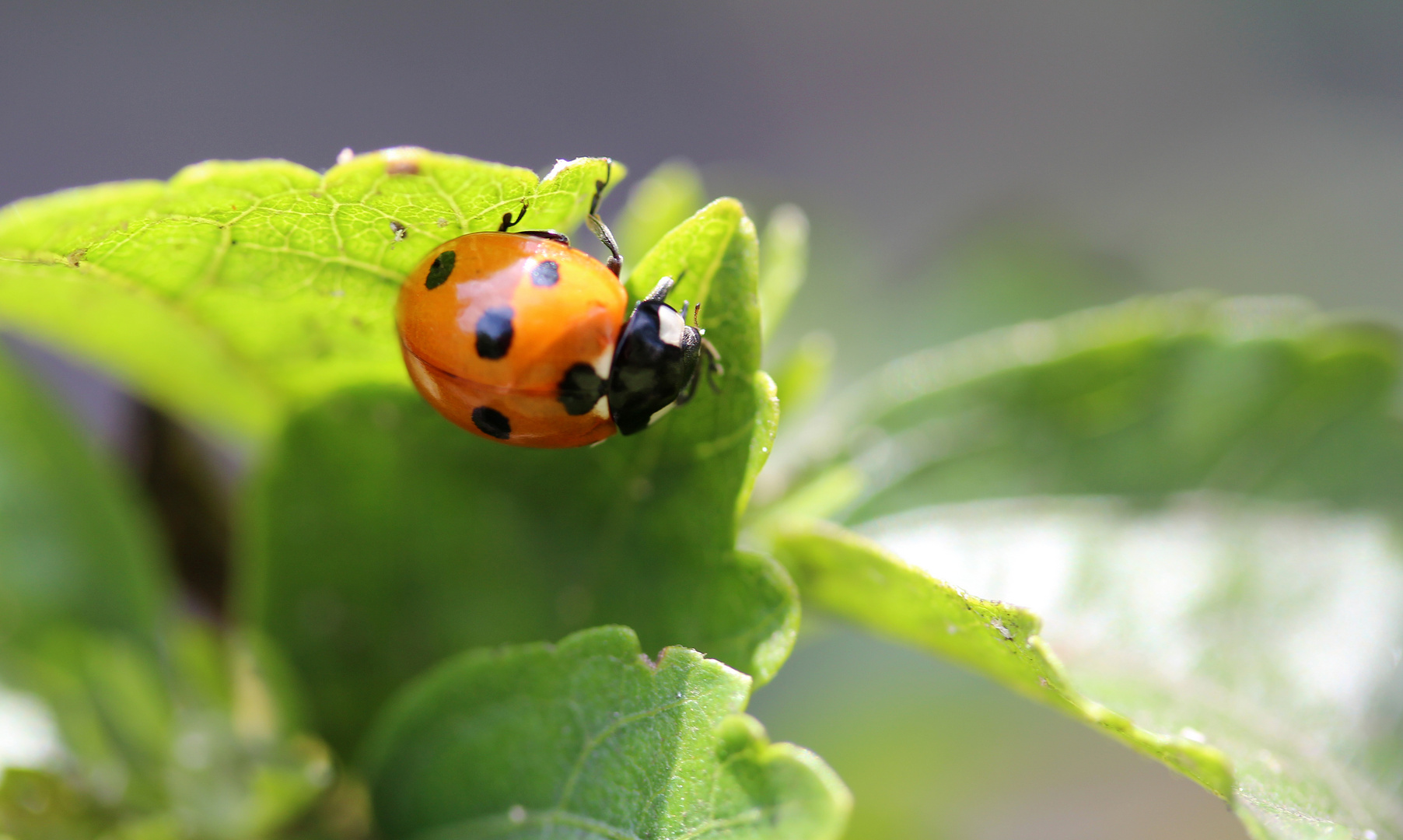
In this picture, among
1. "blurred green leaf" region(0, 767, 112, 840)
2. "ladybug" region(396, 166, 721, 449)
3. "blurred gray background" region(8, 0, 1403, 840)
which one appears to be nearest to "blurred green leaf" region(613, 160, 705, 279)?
"ladybug" region(396, 166, 721, 449)

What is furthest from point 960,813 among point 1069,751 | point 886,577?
point 886,577

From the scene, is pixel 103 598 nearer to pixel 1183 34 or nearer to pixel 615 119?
pixel 615 119

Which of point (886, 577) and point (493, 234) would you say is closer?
point (886, 577)

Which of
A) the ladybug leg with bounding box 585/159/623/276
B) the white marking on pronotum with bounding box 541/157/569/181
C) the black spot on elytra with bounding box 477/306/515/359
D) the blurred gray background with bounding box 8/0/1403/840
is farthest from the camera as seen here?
the blurred gray background with bounding box 8/0/1403/840

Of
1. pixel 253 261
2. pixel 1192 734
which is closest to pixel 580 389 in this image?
pixel 253 261

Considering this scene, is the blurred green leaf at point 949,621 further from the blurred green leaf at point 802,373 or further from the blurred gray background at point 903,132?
the blurred gray background at point 903,132

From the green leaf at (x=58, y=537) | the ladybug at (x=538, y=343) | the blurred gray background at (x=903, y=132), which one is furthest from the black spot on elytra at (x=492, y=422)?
the blurred gray background at (x=903, y=132)

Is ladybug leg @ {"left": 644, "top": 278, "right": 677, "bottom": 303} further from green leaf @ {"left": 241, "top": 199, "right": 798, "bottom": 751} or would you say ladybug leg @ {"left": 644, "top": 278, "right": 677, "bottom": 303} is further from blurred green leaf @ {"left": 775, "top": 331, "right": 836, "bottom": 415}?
blurred green leaf @ {"left": 775, "top": 331, "right": 836, "bottom": 415}
